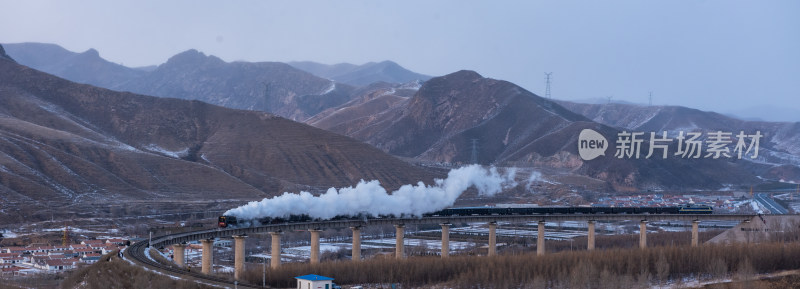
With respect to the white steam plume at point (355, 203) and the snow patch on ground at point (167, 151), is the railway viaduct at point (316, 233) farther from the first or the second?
the snow patch on ground at point (167, 151)

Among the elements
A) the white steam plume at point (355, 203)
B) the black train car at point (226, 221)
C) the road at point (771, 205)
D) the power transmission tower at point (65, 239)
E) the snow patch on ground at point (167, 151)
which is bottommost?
the power transmission tower at point (65, 239)

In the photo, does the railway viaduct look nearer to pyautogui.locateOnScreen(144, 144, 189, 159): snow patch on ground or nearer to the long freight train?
the long freight train

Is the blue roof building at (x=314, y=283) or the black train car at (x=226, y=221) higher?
the black train car at (x=226, y=221)

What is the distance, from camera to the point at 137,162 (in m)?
162

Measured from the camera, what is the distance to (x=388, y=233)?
149250 millimetres

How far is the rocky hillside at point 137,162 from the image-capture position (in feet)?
465

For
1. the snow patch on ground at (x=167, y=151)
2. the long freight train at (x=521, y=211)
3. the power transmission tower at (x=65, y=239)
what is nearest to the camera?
the long freight train at (x=521, y=211)

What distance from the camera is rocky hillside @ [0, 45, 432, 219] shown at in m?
142

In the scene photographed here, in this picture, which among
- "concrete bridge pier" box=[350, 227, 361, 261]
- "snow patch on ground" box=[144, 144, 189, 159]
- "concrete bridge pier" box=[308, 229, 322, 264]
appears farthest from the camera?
"snow patch on ground" box=[144, 144, 189, 159]

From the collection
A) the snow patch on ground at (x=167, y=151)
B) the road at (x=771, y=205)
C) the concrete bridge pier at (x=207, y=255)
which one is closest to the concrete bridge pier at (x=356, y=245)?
the concrete bridge pier at (x=207, y=255)

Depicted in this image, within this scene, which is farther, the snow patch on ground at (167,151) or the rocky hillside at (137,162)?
the snow patch on ground at (167,151)

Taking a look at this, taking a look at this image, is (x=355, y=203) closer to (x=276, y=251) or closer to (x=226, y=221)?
(x=276, y=251)

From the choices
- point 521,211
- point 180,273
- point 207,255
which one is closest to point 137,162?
point 521,211

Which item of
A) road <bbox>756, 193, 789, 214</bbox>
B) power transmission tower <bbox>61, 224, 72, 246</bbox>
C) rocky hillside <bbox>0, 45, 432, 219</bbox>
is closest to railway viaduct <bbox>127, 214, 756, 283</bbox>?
power transmission tower <bbox>61, 224, 72, 246</bbox>
